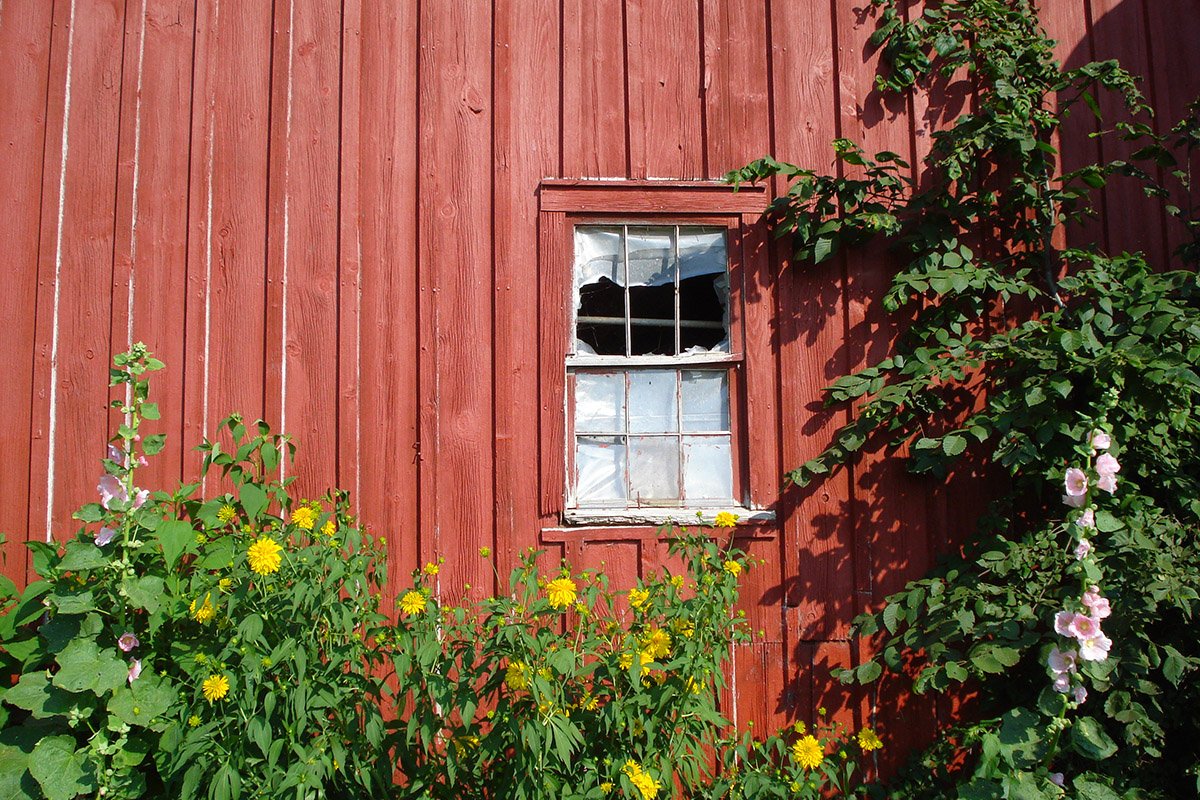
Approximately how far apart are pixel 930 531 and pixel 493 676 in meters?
2.04

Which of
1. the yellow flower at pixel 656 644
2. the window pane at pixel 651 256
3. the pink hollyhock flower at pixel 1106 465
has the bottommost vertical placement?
the yellow flower at pixel 656 644

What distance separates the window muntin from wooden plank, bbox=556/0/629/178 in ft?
0.92

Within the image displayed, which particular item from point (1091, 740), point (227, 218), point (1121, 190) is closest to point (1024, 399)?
point (1091, 740)

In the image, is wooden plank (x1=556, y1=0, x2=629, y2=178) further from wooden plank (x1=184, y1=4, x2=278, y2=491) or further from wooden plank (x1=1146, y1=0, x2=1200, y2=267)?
wooden plank (x1=1146, y1=0, x2=1200, y2=267)

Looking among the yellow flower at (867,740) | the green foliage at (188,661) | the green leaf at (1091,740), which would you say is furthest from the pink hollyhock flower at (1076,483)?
the green foliage at (188,661)

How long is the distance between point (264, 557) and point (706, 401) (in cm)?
189

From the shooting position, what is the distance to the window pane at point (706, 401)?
3.55 meters

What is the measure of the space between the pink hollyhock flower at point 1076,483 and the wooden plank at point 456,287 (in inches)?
80.5

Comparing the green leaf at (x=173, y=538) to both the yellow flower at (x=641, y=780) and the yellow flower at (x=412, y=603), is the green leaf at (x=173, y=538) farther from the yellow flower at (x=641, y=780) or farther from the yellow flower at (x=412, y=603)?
the yellow flower at (x=641, y=780)

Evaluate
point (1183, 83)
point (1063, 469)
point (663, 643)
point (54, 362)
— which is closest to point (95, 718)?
point (54, 362)

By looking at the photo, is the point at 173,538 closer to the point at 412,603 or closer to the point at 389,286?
the point at 412,603

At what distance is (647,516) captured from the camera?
3.37m

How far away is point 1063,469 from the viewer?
10.2 feet

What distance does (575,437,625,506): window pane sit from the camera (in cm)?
347
